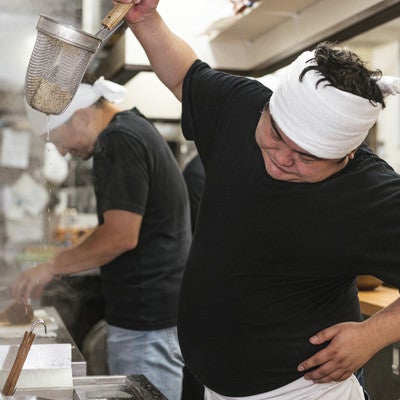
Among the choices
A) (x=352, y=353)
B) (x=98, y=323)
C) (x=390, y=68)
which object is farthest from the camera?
(x=390, y=68)

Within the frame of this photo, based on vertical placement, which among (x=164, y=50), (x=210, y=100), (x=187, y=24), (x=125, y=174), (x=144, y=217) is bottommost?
(x=144, y=217)

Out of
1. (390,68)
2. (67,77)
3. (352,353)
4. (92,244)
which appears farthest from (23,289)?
(390,68)

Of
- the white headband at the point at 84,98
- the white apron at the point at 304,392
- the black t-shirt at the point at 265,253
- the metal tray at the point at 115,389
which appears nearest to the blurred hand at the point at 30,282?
the white headband at the point at 84,98

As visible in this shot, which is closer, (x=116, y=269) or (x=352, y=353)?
(x=352, y=353)

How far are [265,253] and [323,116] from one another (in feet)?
1.05

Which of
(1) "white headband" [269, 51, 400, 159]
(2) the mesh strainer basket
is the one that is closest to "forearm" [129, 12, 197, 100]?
(2) the mesh strainer basket

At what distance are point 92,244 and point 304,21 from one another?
122cm

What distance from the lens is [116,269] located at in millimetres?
2301

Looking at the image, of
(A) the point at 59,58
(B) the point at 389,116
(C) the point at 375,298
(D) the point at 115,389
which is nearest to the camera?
(A) the point at 59,58

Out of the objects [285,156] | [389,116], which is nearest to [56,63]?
[285,156]

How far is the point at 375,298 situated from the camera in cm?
247

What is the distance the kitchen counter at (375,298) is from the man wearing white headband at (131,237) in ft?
2.03

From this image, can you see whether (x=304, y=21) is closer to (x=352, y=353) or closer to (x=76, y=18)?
(x=76, y=18)

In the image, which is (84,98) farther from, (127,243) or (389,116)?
(389,116)
